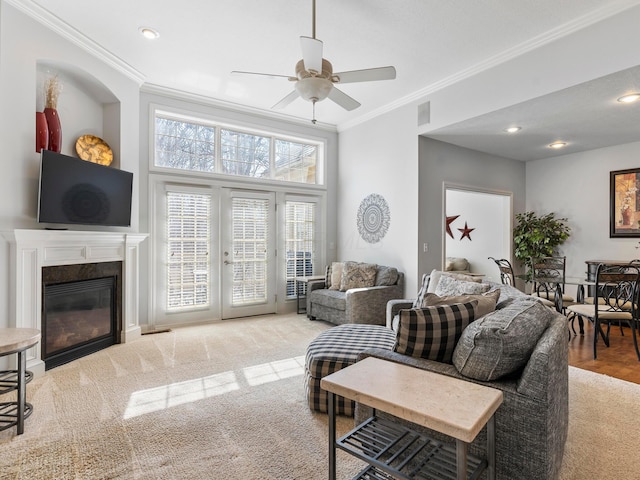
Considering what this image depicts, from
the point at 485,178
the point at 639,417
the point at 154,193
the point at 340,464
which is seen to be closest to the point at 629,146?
the point at 485,178

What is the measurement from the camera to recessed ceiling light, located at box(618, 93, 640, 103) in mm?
3322

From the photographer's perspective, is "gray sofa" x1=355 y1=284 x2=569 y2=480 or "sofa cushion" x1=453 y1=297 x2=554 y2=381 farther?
"sofa cushion" x1=453 y1=297 x2=554 y2=381

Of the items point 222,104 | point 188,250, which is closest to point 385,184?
point 222,104

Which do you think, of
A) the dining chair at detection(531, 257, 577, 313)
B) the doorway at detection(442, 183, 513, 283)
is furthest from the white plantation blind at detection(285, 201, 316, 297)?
the dining chair at detection(531, 257, 577, 313)

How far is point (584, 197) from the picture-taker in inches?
216

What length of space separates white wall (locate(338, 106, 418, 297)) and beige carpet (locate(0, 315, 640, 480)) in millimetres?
2265

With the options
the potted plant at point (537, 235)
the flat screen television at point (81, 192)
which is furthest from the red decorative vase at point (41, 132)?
the potted plant at point (537, 235)

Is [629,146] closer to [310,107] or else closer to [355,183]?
[355,183]

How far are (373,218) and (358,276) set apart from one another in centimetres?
99

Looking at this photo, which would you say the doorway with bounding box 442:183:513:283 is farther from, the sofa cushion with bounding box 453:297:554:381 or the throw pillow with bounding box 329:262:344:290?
the sofa cushion with bounding box 453:297:554:381

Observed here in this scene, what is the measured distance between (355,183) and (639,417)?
434 cm

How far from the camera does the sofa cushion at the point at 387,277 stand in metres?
4.80

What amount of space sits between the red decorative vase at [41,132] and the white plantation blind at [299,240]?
3.19 metres

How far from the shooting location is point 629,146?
503 cm
